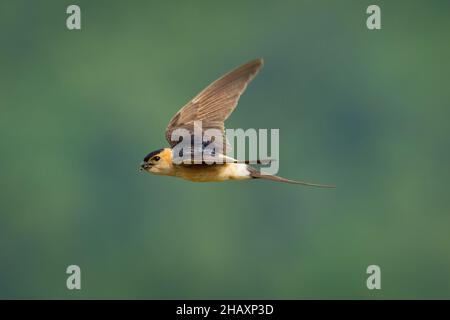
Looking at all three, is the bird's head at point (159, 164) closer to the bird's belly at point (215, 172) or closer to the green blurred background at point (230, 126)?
the bird's belly at point (215, 172)

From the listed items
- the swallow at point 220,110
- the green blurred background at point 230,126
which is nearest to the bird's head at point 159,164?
the swallow at point 220,110

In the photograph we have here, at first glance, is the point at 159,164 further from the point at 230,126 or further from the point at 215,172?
the point at 230,126

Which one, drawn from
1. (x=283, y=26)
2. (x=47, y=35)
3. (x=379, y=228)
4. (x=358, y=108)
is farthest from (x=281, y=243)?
(x=47, y=35)

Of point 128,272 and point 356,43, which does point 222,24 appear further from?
point 128,272

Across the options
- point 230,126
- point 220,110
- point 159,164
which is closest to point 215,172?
point 159,164

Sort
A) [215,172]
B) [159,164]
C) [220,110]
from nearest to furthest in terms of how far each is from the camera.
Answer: [159,164], [215,172], [220,110]

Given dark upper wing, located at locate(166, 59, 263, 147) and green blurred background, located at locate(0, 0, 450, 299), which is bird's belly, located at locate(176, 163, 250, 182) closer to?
dark upper wing, located at locate(166, 59, 263, 147)
